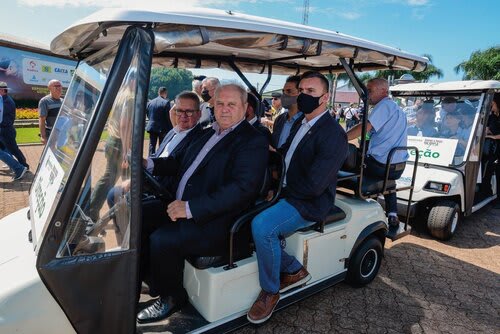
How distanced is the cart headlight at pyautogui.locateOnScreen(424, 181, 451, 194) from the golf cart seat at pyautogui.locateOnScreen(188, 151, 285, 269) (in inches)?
101

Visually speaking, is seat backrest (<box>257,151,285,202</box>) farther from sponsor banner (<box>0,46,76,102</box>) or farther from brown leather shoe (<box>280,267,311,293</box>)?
sponsor banner (<box>0,46,76,102</box>)

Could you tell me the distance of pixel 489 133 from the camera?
5258mm

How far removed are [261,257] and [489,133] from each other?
16.1ft

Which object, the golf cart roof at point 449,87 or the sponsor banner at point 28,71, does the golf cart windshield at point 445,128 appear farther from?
the sponsor banner at point 28,71

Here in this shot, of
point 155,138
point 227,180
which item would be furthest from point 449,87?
point 155,138

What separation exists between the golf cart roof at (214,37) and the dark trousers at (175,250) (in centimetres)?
98

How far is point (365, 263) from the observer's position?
2.97 metres

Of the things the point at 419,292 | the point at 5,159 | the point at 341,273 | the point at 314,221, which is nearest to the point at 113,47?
the point at 314,221

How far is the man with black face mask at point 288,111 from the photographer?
3258 millimetres

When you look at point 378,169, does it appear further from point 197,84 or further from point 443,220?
point 197,84

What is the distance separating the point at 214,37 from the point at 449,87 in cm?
383

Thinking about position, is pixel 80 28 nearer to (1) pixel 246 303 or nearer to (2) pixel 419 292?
(1) pixel 246 303

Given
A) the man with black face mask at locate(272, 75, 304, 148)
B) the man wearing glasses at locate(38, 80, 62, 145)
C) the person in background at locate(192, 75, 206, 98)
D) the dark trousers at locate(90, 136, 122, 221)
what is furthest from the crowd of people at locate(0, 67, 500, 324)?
the man wearing glasses at locate(38, 80, 62, 145)

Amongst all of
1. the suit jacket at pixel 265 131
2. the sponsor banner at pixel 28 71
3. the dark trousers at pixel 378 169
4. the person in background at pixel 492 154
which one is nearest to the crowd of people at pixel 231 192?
the suit jacket at pixel 265 131
